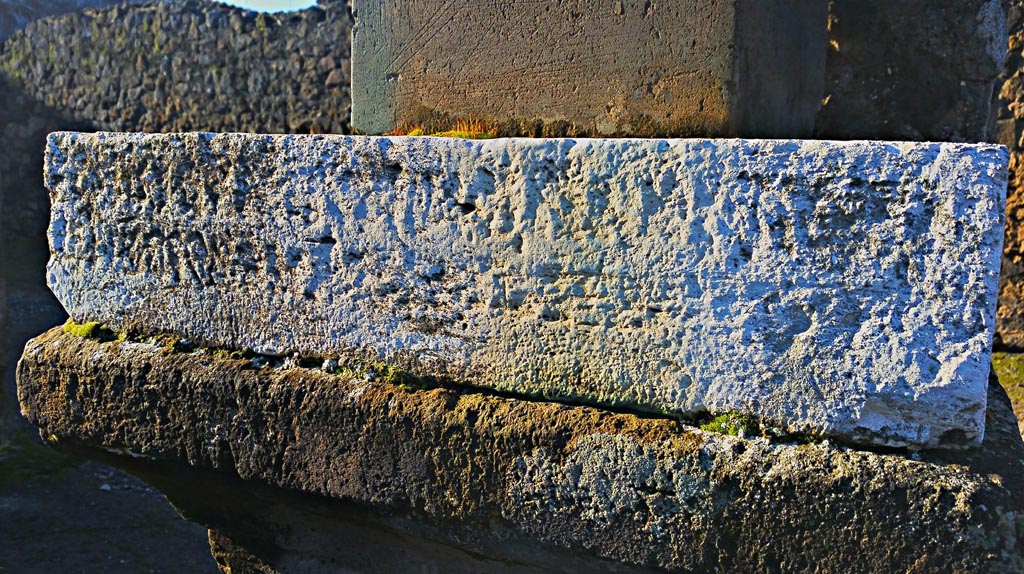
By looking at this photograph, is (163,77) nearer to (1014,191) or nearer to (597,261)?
(1014,191)

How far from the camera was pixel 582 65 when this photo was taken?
144cm

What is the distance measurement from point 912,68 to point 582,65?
1192 mm

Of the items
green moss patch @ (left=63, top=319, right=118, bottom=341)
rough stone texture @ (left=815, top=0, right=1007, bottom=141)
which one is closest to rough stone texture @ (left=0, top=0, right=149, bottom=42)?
green moss patch @ (left=63, top=319, right=118, bottom=341)

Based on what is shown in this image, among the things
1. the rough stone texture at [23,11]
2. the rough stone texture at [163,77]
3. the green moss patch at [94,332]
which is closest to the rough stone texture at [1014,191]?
the green moss patch at [94,332]

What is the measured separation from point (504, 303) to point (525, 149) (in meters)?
0.22

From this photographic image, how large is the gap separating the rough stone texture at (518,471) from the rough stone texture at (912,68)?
1074mm

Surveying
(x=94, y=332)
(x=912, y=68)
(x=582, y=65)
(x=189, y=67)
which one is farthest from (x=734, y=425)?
(x=189, y=67)

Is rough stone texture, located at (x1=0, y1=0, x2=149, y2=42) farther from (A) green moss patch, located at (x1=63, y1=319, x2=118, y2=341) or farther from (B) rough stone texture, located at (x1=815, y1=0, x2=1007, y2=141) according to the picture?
(B) rough stone texture, located at (x1=815, y1=0, x2=1007, y2=141)

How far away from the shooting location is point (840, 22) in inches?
87.3

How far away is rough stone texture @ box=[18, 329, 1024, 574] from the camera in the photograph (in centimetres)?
102

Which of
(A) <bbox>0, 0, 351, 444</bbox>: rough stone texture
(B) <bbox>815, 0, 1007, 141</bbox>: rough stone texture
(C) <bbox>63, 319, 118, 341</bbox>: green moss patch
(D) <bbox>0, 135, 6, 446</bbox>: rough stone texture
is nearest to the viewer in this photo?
(C) <bbox>63, 319, 118, 341</bbox>: green moss patch

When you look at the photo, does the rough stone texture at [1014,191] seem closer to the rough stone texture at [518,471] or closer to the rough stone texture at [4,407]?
the rough stone texture at [518,471]

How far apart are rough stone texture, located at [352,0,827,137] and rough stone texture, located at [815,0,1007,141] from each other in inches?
23.5

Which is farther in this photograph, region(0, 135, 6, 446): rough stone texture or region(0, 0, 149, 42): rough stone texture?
region(0, 0, 149, 42): rough stone texture
